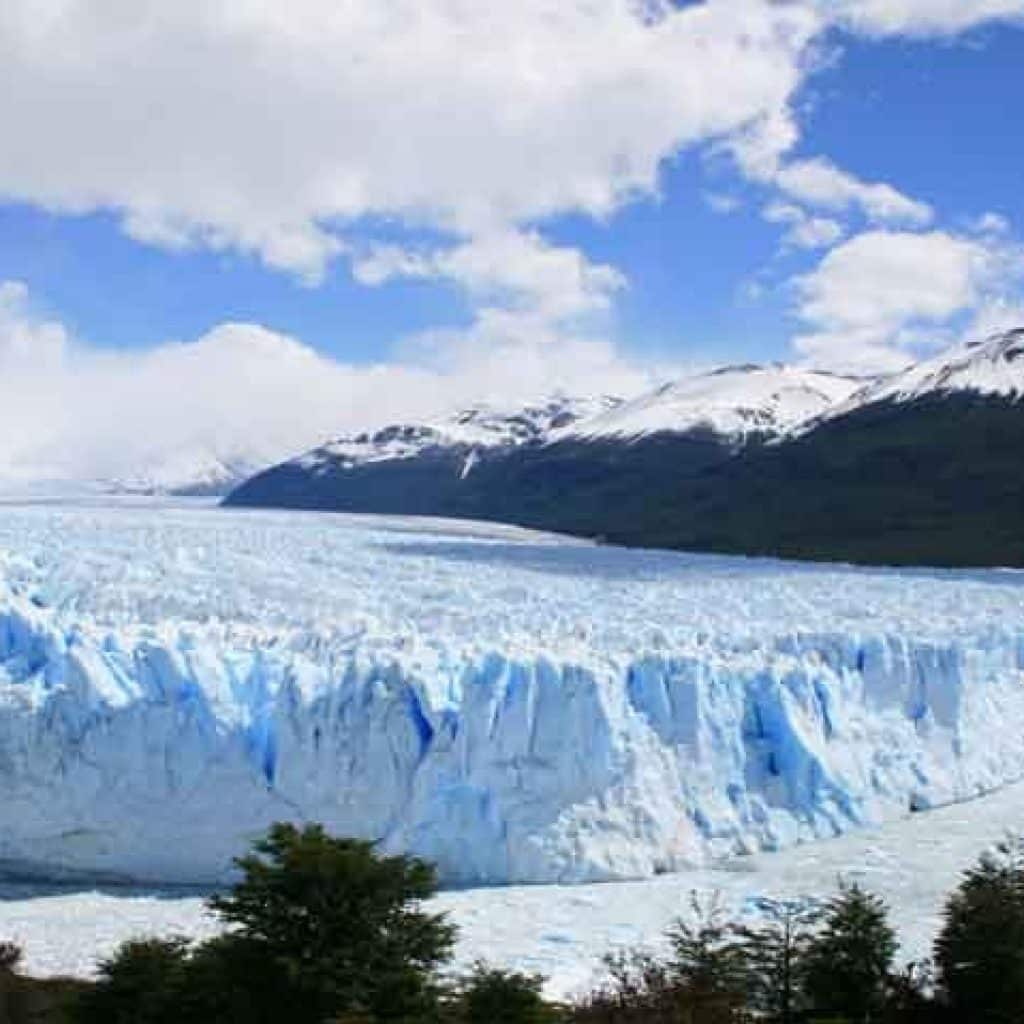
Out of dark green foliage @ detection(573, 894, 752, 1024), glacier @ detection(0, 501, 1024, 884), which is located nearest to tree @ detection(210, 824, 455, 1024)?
dark green foliage @ detection(573, 894, 752, 1024)

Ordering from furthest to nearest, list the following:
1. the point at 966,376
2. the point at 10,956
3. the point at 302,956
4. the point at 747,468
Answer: the point at 966,376
the point at 747,468
the point at 10,956
the point at 302,956

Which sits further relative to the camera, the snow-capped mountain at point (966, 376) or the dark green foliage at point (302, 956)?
the snow-capped mountain at point (966, 376)

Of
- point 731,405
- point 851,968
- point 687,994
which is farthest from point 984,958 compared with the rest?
point 731,405

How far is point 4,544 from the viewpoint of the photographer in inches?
1017

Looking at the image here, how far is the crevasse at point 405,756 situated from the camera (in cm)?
1777

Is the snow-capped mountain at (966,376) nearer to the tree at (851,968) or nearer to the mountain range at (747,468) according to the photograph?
the mountain range at (747,468)

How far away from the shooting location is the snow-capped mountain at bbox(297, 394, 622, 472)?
532ft

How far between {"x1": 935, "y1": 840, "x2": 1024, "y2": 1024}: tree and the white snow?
2944mm

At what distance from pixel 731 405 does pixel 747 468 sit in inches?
1553

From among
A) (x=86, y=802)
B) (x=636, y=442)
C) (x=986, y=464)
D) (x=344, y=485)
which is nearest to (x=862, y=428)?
(x=986, y=464)

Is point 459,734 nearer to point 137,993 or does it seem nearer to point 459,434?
point 137,993

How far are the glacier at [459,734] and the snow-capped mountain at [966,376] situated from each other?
290 feet

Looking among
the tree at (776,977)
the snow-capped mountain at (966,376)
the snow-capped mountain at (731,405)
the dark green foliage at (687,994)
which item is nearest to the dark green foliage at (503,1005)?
the dark green foliage at (687,994)

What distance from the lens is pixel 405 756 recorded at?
18.2 m
